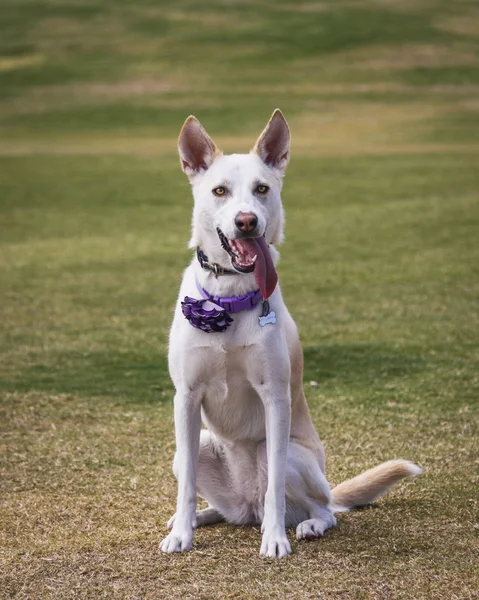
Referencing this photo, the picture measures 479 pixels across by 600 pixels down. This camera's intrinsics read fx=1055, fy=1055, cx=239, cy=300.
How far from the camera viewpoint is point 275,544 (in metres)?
4.19

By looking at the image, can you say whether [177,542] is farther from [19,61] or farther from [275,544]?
[19,61]

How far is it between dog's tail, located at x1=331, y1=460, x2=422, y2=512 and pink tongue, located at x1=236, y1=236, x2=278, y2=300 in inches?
40.2

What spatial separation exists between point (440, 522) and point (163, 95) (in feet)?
111

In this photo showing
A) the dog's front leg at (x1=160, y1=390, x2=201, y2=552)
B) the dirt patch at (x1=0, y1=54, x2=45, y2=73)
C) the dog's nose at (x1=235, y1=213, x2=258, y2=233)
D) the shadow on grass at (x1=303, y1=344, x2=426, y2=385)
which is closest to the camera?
the dog's nose at (x1=235, y1=213, x2=258, y2=233)

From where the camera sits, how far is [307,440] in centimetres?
465

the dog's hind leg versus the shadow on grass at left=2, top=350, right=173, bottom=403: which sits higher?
the dog's hind leg

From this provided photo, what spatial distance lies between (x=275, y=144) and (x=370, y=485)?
1573 mm

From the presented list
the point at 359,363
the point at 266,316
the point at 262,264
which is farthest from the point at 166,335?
the point at 262,264

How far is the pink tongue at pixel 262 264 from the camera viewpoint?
13.8 ft

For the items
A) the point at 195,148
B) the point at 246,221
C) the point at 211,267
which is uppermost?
the point at 195,148

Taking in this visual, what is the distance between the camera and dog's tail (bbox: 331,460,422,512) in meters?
4.64

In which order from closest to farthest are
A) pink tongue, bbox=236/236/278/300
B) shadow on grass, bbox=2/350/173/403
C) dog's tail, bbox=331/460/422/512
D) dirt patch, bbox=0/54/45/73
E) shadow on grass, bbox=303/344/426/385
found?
pink tongue, bbox=236/236/278/300
dog's tail, bbox=331/460/422/512
shadow on grass, bbox=2/350/173/403
shadow on grass, bbox=303/344/426/385
dirt patch, bbox=0/54/45/73

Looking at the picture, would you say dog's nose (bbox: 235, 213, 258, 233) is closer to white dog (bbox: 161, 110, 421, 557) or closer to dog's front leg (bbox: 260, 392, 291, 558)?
white dog (bbox: 161, 110, 421, 557)

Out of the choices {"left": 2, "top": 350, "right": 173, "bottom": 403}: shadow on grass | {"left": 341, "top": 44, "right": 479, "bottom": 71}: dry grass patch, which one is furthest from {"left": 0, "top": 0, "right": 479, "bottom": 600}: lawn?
{"left": 341, "top": 44, "right": 479, "bottom": 71}: dry grass patch
